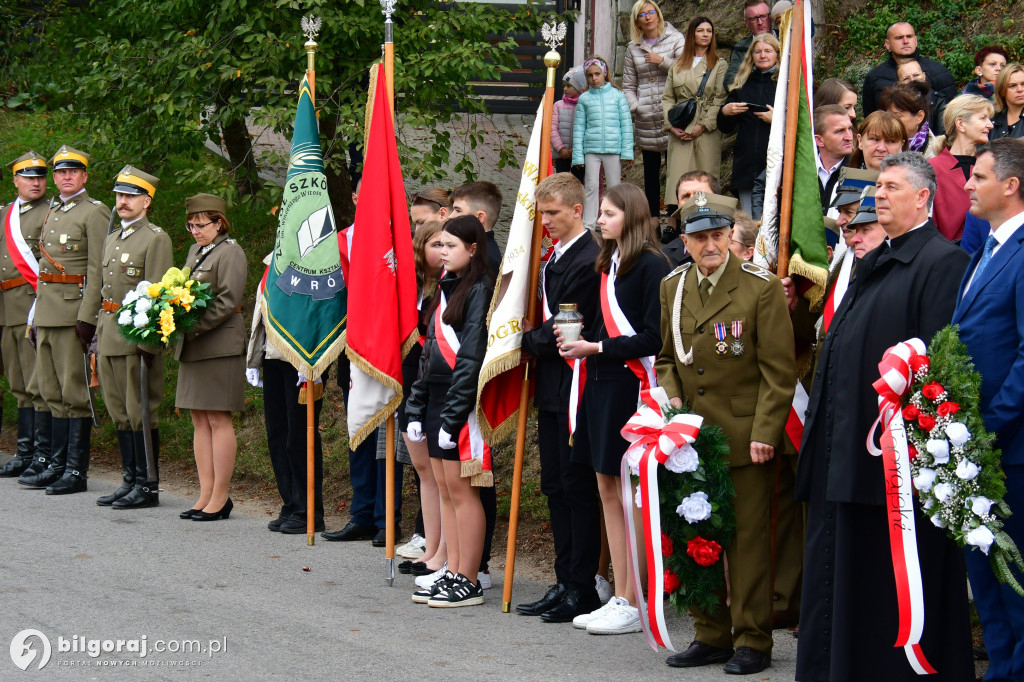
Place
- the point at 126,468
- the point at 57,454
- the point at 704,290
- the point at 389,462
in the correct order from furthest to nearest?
1. the point at 57,454
2. the point at 126,468
3. the point at 389,462
4. the point at 704,290

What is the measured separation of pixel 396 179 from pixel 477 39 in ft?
8.69

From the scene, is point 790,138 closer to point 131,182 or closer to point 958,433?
point 958,433

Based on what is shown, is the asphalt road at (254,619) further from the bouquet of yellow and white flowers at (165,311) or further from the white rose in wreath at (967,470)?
the white rose in wreath at (967,470)

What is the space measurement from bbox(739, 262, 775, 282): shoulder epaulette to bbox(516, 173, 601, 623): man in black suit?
1046 mm

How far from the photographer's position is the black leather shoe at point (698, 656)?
555cm

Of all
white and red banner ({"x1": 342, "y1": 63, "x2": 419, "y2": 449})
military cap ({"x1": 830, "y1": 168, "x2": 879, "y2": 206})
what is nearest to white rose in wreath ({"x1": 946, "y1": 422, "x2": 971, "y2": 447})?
military cap ({"x1": 830, "y1": 168, "x2": 879, "y2": 206})

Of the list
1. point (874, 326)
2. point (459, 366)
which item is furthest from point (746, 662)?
point (459, 366)

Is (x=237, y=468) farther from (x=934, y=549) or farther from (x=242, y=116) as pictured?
(x=934, y=549)

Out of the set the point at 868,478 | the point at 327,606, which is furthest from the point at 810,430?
the point at 327,606

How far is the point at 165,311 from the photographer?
849 centimetres

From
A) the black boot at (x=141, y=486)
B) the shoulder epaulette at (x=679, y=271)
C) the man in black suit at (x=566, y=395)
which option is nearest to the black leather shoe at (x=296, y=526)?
the black boot at (x=141, y=486)

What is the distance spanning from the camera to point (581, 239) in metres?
6.57

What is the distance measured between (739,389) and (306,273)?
3.57m

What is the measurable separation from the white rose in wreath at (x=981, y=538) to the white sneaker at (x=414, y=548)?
416 cm
